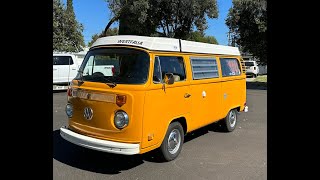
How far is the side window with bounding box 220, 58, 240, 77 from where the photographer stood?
297 inches

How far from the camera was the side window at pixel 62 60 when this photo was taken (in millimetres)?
16641

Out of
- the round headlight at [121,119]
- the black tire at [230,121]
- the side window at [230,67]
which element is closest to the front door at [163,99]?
the round headlight at [121,119]

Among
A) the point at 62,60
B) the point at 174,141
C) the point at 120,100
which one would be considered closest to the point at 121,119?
the point at 120,100

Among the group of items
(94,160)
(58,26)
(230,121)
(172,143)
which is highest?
(58,26)

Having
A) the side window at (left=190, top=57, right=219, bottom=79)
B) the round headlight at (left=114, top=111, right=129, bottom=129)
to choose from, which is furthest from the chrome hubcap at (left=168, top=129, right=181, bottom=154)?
the side window at (left=190, top=57, right=219, bottom=79)

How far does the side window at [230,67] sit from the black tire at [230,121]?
101 cm

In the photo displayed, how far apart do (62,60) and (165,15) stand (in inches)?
548

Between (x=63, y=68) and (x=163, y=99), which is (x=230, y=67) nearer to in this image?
(x=163, y=99)

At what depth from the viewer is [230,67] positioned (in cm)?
797

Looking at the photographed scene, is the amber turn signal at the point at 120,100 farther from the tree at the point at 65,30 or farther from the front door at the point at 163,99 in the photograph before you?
the tree at the point at 65,30

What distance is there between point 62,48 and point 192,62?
1804 centimetres
